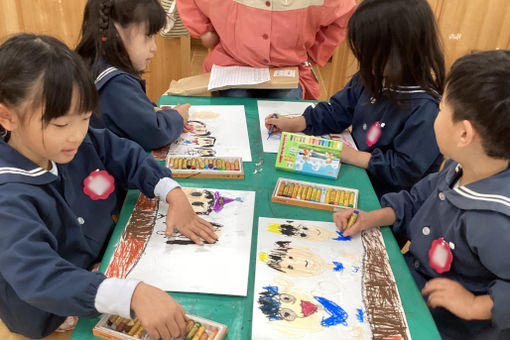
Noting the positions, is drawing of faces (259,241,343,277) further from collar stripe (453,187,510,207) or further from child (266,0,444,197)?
child (266,0,444,197)

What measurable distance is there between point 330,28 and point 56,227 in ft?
4.70

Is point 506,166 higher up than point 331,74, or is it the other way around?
point 506,166

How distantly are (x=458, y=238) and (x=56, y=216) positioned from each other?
78 cm

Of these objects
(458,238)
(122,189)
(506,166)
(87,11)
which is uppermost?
(87,11)

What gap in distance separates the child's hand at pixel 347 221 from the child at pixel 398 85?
280 millimetres

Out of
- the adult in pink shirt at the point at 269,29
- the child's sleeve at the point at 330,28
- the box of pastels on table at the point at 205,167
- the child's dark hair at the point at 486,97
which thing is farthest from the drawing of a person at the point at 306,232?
the child's sleeve at the point at 330,28

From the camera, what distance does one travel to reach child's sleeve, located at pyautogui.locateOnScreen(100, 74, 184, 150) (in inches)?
46.9

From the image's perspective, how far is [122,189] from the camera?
1157 millimetres

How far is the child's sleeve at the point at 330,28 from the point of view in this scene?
1767mm

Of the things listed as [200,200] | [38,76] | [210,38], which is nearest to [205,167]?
[200,200]

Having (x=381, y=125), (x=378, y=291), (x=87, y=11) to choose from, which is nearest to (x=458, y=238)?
(x=378, y=291)

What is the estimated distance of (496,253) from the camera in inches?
30.6

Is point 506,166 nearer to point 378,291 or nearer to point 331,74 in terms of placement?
point 378,291

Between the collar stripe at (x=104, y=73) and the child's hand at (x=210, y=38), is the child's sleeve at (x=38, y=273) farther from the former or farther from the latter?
the child's hand at (x=210, y=38)
